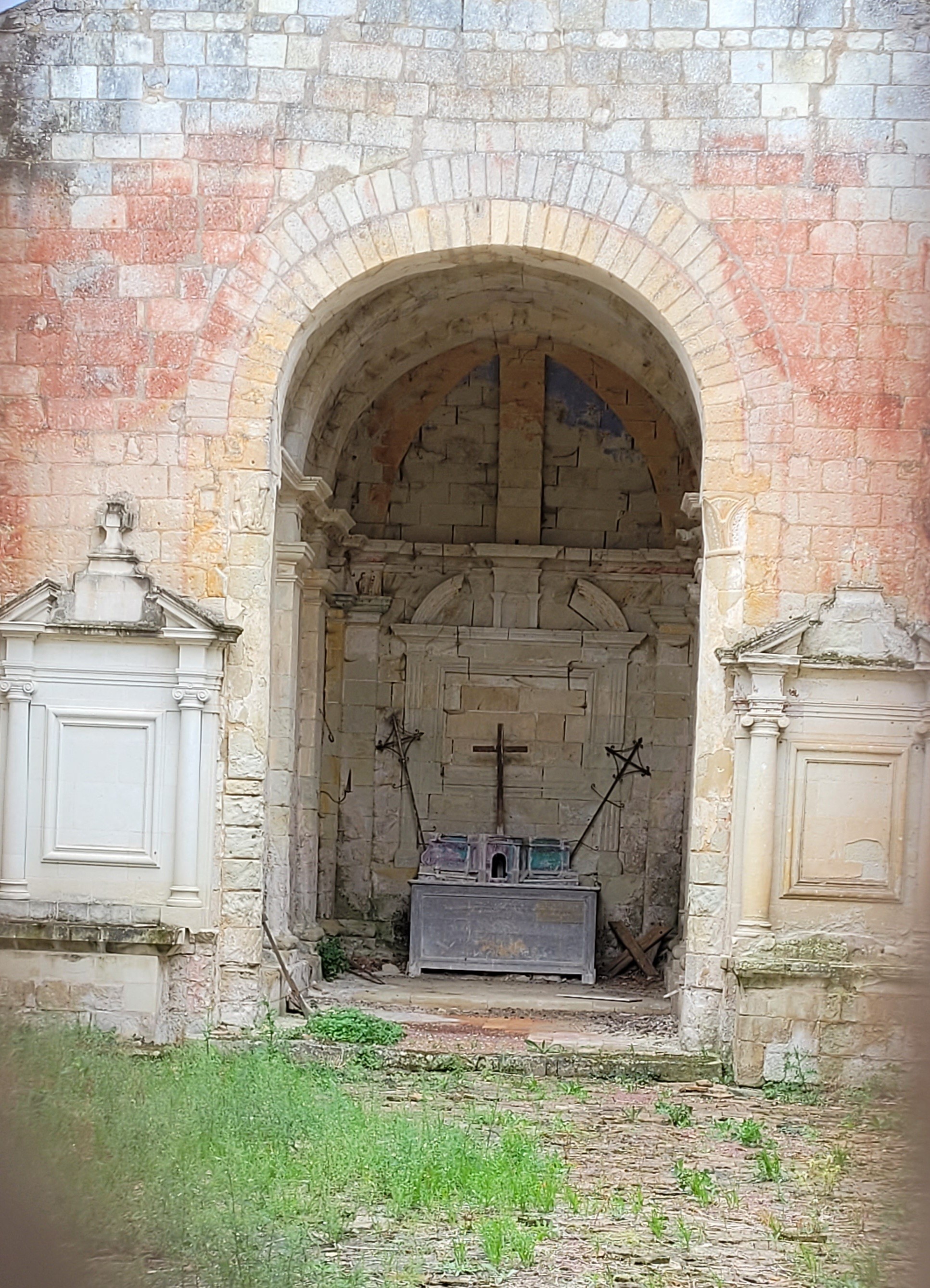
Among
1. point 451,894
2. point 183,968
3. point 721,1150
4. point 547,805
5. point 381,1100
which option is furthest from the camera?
point 547,805

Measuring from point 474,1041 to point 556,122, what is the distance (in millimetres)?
5376

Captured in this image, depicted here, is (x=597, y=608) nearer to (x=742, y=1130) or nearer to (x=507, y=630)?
(x=507, y=630)

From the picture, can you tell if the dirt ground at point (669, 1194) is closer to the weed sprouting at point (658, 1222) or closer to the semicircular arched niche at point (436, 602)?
the weed sprouting at point (658, 1222)

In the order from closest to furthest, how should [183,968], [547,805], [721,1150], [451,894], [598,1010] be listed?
1. [721,1150]
2. [183,968]
3. [598,1010]
4. [451,894]
5. [547,805]

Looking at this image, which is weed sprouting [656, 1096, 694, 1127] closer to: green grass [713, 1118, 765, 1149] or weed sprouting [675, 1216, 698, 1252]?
green grass [713, 1118, 765, 1149]

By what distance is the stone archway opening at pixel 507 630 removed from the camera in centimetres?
1256

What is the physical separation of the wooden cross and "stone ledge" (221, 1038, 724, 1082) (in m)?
4.32

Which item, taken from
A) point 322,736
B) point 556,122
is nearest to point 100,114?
point 556,122

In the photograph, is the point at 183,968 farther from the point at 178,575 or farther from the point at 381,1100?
the point at 178,575

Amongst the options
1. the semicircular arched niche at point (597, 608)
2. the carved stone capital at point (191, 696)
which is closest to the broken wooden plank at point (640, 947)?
the semicircular arched niche at point (597, 608)

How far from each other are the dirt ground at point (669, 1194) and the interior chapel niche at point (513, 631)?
4.57 meters

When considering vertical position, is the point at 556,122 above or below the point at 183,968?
above

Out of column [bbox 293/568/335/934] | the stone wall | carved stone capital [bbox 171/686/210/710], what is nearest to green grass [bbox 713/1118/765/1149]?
the stone wall

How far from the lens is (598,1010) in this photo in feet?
33.8
